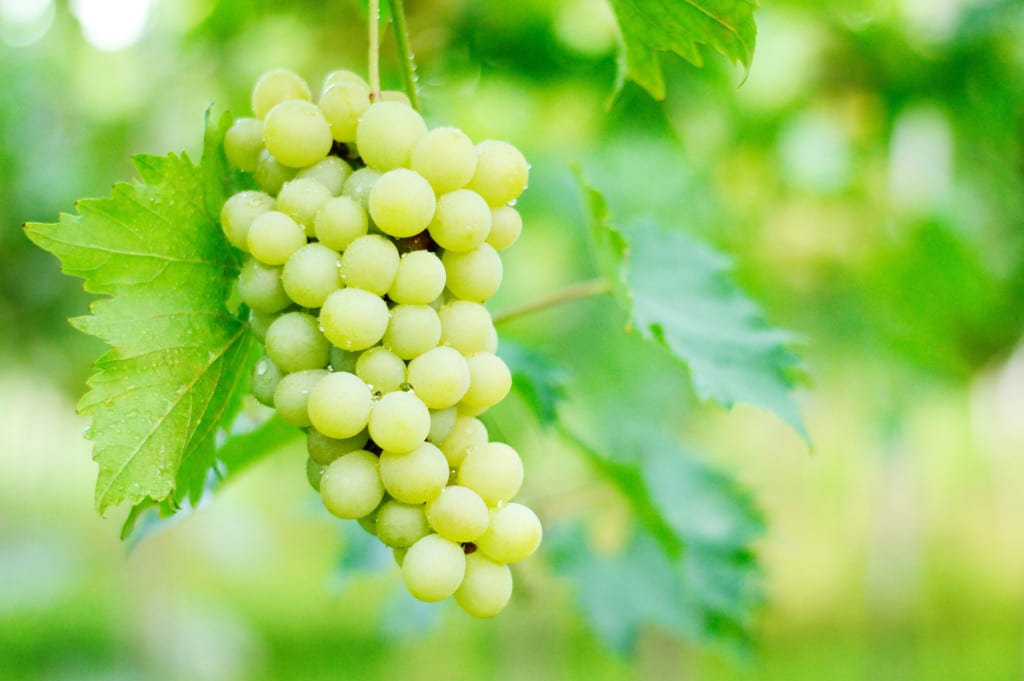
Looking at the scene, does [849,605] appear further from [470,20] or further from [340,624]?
[470,20]

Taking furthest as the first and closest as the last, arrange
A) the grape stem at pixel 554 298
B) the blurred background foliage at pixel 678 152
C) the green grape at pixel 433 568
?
the blurred background foliage at pixel 678 152
the grape stem at pixel 554 298
the green grape at pixel 433 568

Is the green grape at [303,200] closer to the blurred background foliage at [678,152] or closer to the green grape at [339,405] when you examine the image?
the green grape at [339,405]

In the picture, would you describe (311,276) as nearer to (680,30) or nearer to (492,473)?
(492,473)

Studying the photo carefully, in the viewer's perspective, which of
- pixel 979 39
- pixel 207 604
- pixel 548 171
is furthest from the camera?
pixel 207 604

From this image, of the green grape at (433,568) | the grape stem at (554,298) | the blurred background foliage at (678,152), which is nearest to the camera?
the green grape at (433,568)

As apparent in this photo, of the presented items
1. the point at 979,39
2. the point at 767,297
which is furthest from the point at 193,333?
the point at 979,39

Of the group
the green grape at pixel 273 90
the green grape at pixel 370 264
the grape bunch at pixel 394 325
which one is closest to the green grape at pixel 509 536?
the grape bunch at pixel 394 325

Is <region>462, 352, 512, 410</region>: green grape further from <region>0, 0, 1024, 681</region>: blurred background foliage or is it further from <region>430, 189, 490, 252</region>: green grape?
<region>0, 0, 1024, 681</region>: blurred background foliage
